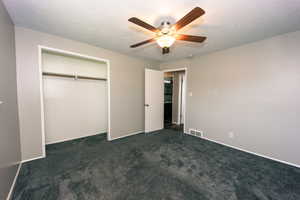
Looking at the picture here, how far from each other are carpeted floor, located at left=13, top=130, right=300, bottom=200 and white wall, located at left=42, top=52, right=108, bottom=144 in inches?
20.0

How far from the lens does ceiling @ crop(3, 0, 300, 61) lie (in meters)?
1.47

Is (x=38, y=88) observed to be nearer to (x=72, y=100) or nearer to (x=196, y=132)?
(x=72, y=100)

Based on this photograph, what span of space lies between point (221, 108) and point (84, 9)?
3.37 metres

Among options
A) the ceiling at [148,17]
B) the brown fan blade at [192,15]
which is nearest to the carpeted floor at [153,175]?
the brown fan blade at [192,15]

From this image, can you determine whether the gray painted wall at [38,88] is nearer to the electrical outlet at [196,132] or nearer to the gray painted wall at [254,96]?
the electrical outlet at [196,132]

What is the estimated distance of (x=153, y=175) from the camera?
1.86 m

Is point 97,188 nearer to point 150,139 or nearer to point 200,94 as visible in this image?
point 150,139

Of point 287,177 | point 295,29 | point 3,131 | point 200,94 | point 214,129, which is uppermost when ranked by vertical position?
point 295,29

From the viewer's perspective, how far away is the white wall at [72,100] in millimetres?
2857

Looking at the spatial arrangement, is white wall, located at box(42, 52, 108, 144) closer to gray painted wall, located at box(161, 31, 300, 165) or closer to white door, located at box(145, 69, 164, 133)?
white door, located at box(145, 69, 164, 133)

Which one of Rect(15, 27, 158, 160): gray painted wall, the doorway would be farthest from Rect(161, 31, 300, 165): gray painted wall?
Rect(15, 27, 158, 160): gray painted wall

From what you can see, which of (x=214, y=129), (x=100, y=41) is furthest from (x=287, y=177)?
(x=100, y=41)

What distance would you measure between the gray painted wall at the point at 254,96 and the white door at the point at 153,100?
3.79 feet

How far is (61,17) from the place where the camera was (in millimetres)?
1768
